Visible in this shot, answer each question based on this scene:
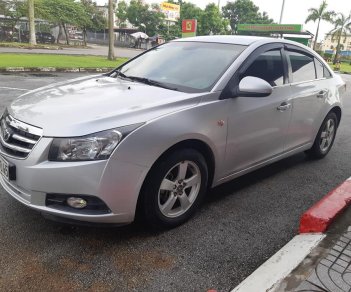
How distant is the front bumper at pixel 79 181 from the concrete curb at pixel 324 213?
57.0 inches

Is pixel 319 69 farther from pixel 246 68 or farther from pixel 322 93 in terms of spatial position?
pixel 246 68

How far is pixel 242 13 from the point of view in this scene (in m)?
91.0

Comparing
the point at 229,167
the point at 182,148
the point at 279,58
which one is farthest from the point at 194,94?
the point at 279,58

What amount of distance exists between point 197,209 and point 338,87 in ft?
10.0

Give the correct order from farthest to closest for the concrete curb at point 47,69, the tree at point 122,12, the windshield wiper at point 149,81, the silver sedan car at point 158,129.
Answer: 1. the tree at point 122,12
2. the concrete curb at point 47,69
3. the windshield wiper at point 149,81
4. the silver sedan car at point 158,129

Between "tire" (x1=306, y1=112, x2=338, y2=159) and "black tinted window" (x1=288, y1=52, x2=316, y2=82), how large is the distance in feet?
2.48

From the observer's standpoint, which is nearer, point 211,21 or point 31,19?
point 31,19

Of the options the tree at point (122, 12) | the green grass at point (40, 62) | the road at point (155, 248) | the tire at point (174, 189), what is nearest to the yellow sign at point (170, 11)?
the tree at point (122, 12)

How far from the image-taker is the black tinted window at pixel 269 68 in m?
3.82

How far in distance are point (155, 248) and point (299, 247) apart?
1.11m

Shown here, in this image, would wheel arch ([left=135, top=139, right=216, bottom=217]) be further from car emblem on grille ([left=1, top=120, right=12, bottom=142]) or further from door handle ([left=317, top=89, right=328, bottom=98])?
door handle ([left=317, top=89, right=328, bottom=98])

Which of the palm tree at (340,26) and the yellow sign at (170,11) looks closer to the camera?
the palm tree at (340,26)

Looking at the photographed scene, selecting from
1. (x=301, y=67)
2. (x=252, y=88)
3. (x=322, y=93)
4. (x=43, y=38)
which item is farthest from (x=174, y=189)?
(x=43, y=38)

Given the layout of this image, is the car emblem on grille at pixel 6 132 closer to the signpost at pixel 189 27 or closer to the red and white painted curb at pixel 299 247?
the red and white painted curb at pixel 299 247
